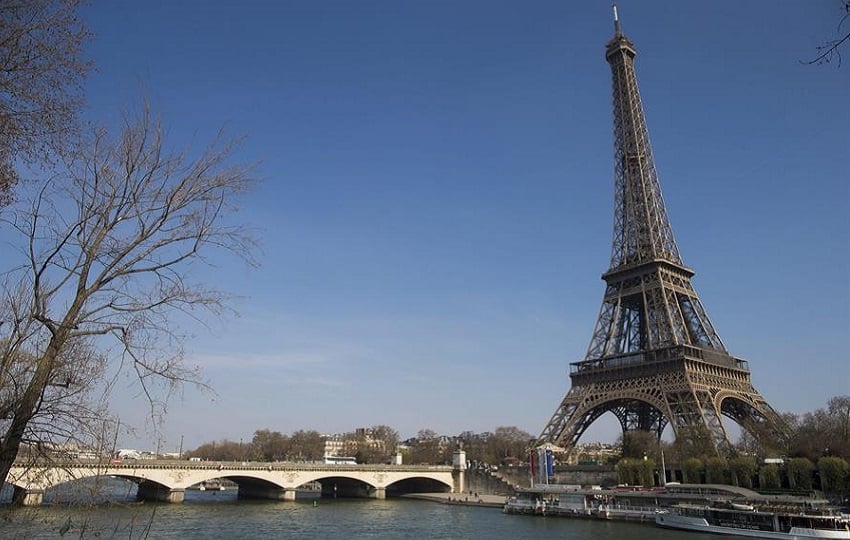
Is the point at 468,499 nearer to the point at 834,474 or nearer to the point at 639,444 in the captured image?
the point at 639,444

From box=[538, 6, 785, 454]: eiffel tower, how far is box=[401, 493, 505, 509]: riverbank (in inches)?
320

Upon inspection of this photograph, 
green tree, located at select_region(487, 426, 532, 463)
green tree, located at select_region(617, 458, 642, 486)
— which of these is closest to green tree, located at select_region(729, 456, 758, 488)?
green tree, located at select_region(617, 458, 642, 486)

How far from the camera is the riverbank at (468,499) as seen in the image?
2435 inches

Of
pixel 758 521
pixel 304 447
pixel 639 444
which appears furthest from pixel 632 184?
pixel 304 447

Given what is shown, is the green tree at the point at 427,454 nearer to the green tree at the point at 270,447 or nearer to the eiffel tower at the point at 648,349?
the green tree at the point at 270,447

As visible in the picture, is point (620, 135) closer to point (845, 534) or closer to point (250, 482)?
point (845, 534)

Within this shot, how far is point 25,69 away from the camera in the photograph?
19.1 ft

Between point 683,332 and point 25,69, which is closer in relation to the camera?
point 25,69

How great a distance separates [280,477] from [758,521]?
151ft

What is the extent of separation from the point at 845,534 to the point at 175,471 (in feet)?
171

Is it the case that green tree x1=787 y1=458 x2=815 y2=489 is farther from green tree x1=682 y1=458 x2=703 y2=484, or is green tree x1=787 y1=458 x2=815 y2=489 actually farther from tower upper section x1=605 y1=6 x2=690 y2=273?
tower upper section x1=605 y1=6 x2=690 y2=273

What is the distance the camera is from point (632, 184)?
73.1 metres

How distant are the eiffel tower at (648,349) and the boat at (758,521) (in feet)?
43.8

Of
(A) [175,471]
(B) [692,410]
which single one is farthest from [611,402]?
(A) [175,471]
